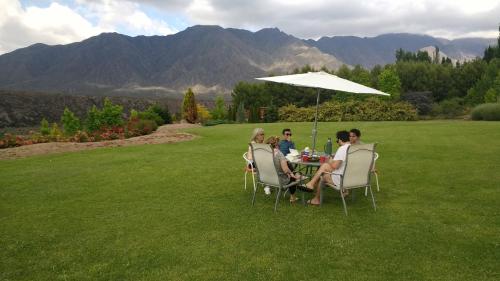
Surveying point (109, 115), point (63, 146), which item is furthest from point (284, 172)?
point (109, 115)

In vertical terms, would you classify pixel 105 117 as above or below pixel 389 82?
below

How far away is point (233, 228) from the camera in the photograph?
589cm

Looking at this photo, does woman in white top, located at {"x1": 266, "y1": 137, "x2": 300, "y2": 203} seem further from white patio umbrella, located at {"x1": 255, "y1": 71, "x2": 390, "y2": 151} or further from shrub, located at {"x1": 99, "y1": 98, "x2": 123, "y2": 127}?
shrub, located at {"x1": 99, "y1": 98, "x2": 123, "y2": 127}

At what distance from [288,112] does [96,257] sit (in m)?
30.1

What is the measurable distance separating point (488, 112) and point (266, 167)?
22143 millimetres

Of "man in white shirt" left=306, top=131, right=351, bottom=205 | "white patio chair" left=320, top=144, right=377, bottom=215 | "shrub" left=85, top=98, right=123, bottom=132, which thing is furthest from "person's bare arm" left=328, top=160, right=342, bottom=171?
"shrub" left=85, top=98, right=123, bottom=132

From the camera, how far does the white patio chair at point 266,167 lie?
6.59 m

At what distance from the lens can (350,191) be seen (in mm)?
8156

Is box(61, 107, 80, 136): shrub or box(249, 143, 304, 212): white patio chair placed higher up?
box(249, 143, 304, 212): white patio chair

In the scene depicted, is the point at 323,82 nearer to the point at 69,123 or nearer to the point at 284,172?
the point at 284,172

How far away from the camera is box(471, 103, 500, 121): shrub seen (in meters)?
23.6

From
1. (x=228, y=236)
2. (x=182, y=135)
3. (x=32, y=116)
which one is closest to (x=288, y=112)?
(x=182, y=135)

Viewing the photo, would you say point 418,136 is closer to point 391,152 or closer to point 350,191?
point 391,152

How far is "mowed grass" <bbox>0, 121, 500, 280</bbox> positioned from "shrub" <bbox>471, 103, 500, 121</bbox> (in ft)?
A: 51.3
